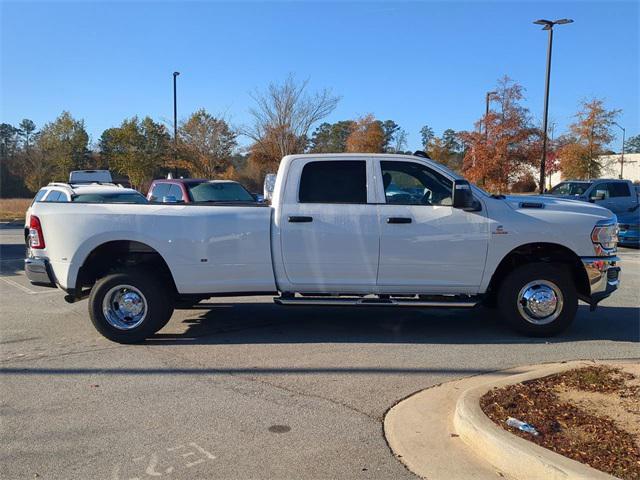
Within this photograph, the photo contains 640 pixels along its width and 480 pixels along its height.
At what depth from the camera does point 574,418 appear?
4.03 metres

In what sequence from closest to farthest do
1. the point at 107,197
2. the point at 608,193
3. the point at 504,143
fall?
the point at 107,197 < the point at 608,193 < the point at 504,143

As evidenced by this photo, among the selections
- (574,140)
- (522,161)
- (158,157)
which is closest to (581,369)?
(522,161)

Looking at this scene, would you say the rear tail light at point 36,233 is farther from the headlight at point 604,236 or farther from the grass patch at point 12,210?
the grass patch at point 12,210

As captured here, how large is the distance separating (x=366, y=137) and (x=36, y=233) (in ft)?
86.8

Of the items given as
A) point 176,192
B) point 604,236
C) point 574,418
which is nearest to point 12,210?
point 176,192

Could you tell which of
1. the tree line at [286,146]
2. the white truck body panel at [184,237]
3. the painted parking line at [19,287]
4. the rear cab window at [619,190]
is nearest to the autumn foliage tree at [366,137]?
the tree line at [286,146]

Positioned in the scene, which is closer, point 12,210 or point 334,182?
point 334,182

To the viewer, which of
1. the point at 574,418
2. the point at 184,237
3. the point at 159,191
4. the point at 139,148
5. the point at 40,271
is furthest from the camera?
the point at 139,148

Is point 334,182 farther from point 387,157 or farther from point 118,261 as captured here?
point 118,261

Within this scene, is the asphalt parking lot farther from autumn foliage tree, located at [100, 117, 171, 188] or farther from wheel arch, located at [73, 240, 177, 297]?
autumn foliage tree, located at [100, 117, 171, 188]

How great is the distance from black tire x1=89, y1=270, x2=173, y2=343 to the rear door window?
1.93m

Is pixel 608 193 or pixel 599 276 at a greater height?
pixel 608 193

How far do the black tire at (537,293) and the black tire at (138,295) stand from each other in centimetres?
386

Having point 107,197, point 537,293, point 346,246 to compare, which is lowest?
point 537,293
